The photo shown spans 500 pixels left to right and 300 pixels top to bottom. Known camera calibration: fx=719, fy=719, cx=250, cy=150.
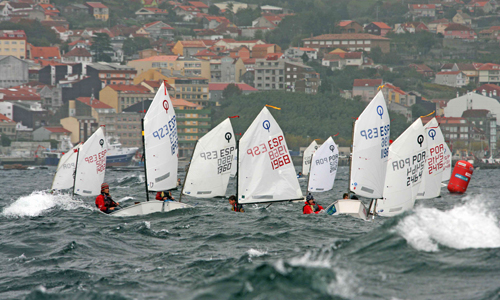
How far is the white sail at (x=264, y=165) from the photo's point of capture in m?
22.9

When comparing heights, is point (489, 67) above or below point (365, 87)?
above

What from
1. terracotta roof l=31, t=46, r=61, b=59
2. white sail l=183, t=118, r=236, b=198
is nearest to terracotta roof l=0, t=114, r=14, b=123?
terracotta roof l=31, t=46, r=61, b=59

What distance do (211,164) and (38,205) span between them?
298 inches

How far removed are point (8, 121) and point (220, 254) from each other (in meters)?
126

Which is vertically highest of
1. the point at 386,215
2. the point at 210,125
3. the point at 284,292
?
the point at 284,292

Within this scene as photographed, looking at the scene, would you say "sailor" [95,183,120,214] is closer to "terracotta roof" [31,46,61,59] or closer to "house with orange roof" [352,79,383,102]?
"house with orange roof" [352,79,383,102]

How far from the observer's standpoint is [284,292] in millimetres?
11453

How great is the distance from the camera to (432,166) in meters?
31.5

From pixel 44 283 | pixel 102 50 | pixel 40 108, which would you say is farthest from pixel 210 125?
pixel 44 283

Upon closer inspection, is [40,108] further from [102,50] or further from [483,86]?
[483,86]

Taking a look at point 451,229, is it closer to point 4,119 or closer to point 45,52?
point 4,119

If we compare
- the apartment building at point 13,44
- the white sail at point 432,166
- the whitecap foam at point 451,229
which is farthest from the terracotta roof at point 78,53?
the whitecap foam at point 451,229

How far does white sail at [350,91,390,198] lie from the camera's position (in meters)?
24.0

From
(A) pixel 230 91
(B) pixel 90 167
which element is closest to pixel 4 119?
(A) pixel 230 91
